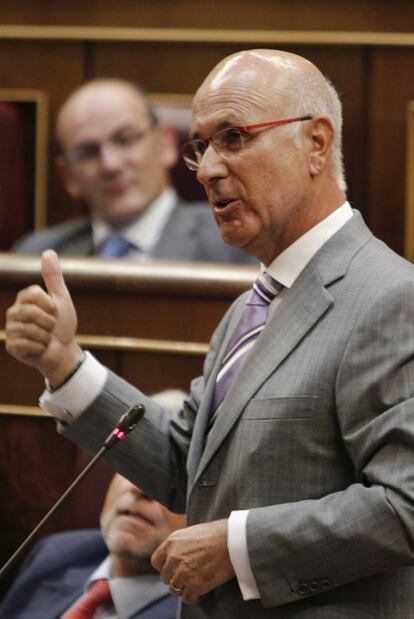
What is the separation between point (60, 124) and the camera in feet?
5.04

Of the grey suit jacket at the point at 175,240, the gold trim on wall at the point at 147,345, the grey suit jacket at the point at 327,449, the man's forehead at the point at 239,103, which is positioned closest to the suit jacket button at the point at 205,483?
the grey suit jacket at the point at 327,449

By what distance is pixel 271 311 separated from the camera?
70 cm

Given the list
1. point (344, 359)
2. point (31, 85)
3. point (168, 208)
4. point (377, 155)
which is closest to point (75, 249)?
point (168, 208)

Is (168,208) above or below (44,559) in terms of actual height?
above

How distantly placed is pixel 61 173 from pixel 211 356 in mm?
881

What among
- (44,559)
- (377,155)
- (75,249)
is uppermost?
(377,155)

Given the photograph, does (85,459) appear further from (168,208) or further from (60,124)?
(60,124)

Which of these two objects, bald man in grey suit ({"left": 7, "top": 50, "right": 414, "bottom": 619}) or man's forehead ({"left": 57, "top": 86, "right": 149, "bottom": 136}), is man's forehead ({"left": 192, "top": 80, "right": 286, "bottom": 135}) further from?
man's forehead ({"left": 57, "top": 86, "right": 149, "bottom": 136})

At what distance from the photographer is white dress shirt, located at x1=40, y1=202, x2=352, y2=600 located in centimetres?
62

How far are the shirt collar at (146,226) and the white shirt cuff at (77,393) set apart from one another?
0.71m

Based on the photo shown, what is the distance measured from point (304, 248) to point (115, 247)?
783 millimetres

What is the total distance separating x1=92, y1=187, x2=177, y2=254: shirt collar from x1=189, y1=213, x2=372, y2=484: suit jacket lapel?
78 cm

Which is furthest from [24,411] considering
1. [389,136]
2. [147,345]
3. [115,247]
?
[389,136]

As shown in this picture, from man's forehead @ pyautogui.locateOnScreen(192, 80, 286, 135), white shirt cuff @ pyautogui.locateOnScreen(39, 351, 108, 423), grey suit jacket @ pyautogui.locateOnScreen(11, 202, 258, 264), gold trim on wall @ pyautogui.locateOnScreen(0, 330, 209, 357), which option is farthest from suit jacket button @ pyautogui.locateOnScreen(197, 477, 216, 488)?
grey suit jacket @ pyautogui.locateOnScreen(11, 202, 258, 264)
